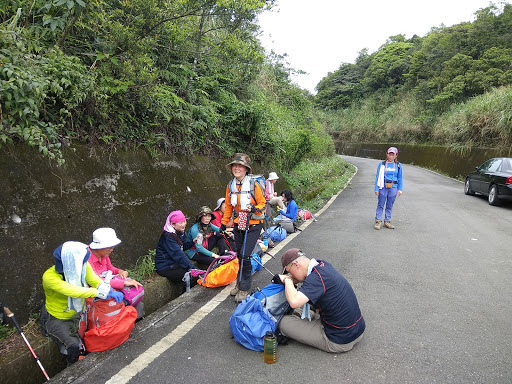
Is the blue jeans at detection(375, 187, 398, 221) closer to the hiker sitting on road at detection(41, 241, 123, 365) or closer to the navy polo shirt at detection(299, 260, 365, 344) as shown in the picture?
the navy polo shirt at detection(299, 260, 365, 344)

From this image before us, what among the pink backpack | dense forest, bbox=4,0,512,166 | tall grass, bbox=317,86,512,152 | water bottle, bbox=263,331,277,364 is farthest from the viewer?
tall grass, bbox=317,86,512,152

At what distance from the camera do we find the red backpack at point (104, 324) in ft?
10.5

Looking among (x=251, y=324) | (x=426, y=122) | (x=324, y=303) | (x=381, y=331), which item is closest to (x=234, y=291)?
(x=251, y=324)

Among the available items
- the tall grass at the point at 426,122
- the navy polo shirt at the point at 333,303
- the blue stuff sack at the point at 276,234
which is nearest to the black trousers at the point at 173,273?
the navy polo shirt at the point at 333,303

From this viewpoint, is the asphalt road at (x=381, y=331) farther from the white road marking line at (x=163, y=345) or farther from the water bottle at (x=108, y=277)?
the water bottle at (x=108, y=277)

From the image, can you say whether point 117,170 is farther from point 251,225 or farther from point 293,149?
point 293,149

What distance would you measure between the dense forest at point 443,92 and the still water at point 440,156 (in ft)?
1.95

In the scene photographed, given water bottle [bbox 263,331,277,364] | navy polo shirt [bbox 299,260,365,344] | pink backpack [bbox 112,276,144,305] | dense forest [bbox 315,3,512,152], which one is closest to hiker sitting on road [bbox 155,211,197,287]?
pink backpack [bbox 112,276,144,305]

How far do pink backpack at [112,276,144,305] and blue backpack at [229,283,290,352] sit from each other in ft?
3.87

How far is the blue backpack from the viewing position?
3229 mm

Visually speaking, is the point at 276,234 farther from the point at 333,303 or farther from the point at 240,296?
the point at 333,303

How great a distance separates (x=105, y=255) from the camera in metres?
3.62

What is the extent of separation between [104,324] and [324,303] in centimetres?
219

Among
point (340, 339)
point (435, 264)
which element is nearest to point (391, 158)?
point (435, 264)
